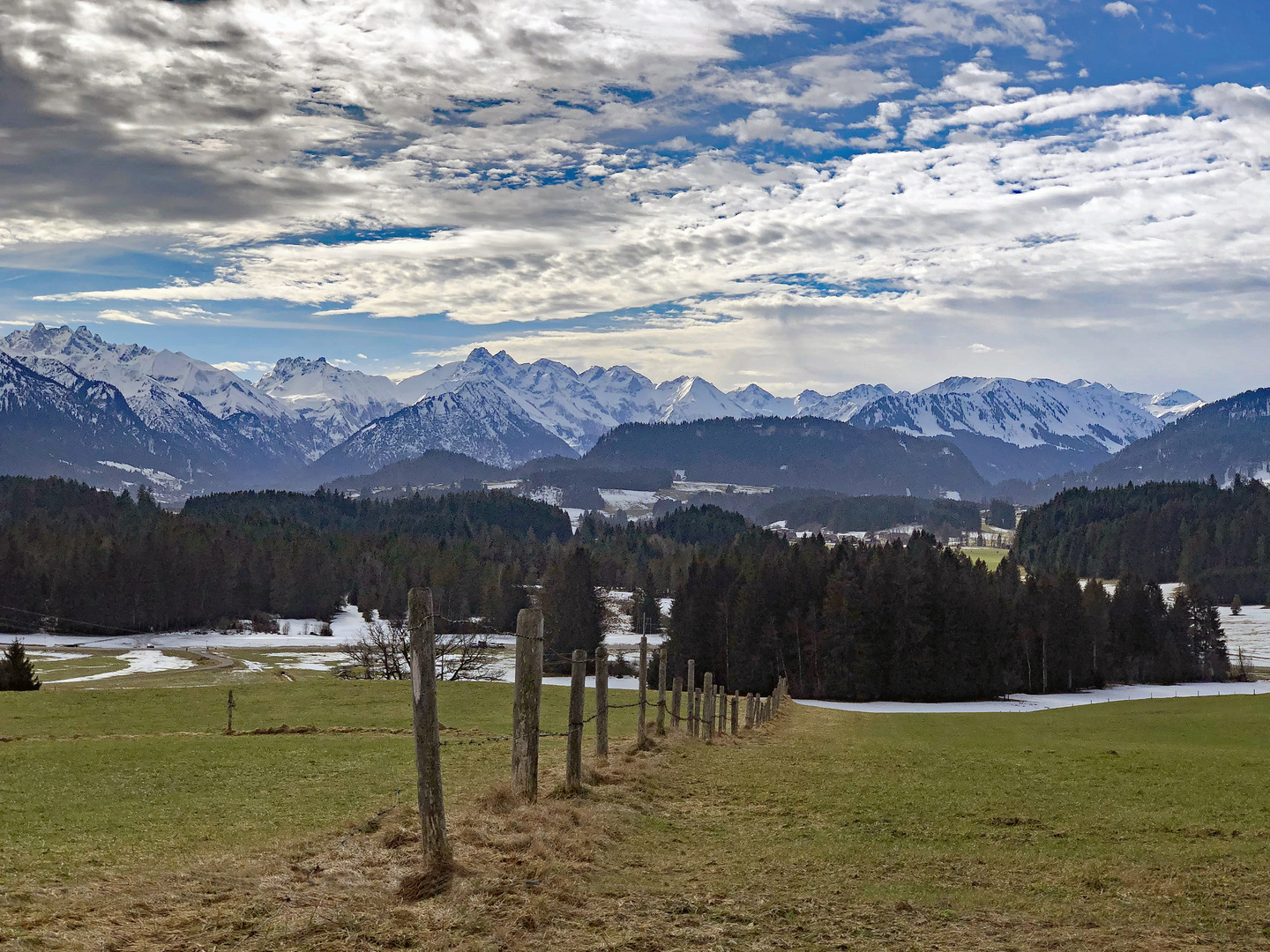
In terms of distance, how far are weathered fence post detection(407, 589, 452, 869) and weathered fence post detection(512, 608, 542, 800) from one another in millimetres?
2977

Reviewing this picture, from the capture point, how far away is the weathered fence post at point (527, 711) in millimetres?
14953

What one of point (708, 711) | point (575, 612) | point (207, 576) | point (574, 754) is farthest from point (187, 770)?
point (207, 576)

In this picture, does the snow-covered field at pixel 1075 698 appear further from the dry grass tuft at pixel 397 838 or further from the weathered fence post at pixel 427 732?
the weathered fence post at pixel 427 732

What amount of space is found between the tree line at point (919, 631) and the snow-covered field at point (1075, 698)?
9.20ft

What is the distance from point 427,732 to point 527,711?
3.42 meters

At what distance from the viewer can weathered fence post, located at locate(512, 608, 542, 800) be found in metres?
15.0

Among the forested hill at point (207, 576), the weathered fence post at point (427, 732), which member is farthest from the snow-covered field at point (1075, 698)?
the weathered fence post at point (427, 732)

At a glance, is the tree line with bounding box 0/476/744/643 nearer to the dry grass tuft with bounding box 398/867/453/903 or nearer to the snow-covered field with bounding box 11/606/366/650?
the snow-covered field with bounding box 11/606/366/650

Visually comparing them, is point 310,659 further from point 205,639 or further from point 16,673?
point 16,673

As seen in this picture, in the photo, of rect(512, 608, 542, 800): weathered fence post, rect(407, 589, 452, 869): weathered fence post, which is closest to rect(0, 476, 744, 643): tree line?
rect(512, 608, 542, 800): weathered fence post

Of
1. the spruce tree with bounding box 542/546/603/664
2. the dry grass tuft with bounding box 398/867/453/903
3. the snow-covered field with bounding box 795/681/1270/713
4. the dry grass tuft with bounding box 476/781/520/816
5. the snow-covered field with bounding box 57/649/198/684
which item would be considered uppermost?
the dry grass tuft with bounding box 398/867/453/903

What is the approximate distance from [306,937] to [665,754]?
51.0 feet

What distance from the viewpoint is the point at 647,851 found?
13.6 meters

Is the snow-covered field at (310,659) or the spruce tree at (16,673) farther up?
the spruce tree at (16,673)
